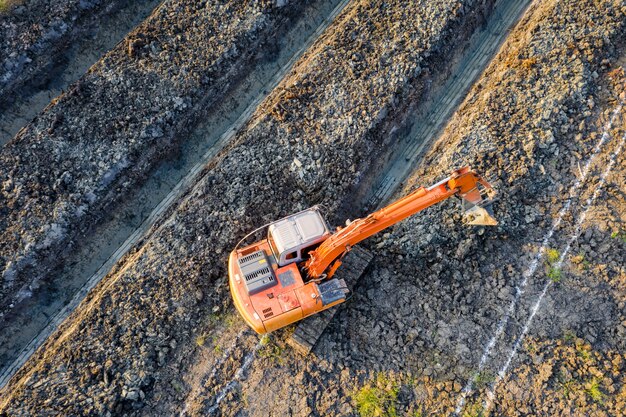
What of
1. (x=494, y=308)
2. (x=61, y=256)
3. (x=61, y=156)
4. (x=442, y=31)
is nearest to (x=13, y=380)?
(x=61, y=256)

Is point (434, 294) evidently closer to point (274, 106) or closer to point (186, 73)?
point (274, 106)

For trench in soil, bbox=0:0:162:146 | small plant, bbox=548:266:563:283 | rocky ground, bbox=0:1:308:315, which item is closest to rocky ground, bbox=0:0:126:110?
trench in soil, bbox=0:0:162:146

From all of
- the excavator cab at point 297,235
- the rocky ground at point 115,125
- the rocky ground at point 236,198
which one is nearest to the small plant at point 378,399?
the rocky ground at point 236,198

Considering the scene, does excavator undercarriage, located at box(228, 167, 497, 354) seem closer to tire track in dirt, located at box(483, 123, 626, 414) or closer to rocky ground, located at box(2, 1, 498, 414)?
rocky ground, located at box(2, 1, 498, 414)

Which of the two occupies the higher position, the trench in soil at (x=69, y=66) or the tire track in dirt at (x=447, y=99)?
the trench in soil at (x=69, y=66)

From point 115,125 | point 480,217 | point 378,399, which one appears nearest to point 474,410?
point 378,399

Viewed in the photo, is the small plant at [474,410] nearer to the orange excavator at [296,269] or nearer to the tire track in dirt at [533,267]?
the tire track in dirt at [533,267]
